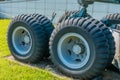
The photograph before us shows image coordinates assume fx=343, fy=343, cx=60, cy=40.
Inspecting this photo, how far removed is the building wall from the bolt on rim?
7.57 metres

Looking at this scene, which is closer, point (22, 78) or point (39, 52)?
point (22, 78)

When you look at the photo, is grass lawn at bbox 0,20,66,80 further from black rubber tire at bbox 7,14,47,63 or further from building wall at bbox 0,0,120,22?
building wall at bbox 0,0,120,22

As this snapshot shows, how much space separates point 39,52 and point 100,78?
142 centimetres

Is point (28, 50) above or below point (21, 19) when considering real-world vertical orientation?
below

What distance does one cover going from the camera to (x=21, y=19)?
705cm

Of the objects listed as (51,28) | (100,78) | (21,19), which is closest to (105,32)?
(100,78)

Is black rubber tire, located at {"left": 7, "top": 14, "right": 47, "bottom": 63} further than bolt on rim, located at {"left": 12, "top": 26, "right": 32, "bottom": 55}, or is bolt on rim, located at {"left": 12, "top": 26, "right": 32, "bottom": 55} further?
bolt on rim, located at {"left": 12, "top": 26, "right": 32, "bottom": 55}

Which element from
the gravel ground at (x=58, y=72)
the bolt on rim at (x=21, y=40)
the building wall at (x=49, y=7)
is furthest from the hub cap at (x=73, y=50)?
the building wall at (x=49, y=7)

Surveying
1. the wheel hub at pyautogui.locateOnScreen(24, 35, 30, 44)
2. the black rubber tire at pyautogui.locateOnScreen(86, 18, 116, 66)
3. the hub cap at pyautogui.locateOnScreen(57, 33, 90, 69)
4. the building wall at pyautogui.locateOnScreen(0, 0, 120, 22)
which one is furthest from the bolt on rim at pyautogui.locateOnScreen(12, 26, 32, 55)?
the building wall at pyautogui.locateOnScreen(0, 0, 120, 22)

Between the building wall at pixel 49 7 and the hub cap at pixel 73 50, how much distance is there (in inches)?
322

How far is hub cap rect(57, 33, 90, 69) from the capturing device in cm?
607

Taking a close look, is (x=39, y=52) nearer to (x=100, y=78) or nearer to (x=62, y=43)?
(x=62, y=43)

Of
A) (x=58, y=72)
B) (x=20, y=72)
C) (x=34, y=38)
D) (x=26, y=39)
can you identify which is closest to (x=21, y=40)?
(x=26, y=39)

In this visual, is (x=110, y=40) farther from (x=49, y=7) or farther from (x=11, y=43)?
(x=49, y=7)
